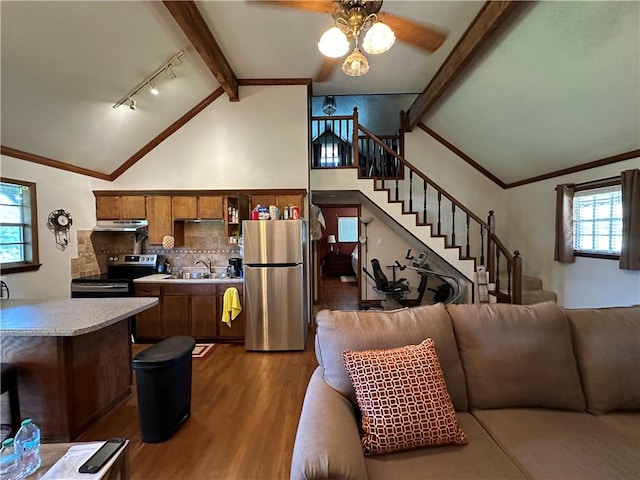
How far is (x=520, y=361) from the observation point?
164cm

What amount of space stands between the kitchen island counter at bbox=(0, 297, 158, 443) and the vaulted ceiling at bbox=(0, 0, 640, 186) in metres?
2.05

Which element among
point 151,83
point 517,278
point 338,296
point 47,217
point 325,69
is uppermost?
point 325,69

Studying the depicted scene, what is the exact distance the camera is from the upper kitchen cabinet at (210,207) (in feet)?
14.5

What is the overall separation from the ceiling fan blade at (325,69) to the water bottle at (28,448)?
13.6 feet

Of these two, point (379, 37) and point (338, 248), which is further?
point (338, 248)

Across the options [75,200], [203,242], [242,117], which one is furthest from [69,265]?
[242,117]

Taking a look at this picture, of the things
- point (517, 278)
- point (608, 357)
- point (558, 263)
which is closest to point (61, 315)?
point (608, 357)

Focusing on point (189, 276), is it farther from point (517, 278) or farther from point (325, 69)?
point (517, 278)

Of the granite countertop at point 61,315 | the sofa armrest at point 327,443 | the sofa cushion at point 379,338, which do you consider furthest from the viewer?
the granite countertop at point 61,315

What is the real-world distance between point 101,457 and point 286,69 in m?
4.31

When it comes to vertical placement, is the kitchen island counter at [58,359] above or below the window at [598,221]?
below

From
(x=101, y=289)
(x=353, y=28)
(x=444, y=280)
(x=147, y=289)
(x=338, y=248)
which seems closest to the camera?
(x=353, y=28)

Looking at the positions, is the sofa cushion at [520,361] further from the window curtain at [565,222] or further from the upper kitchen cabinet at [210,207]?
the upper kitchen cabinet at [210,207]

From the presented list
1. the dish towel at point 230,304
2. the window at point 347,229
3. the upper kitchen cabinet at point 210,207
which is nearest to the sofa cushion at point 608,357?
the dish towel at point 230,304
